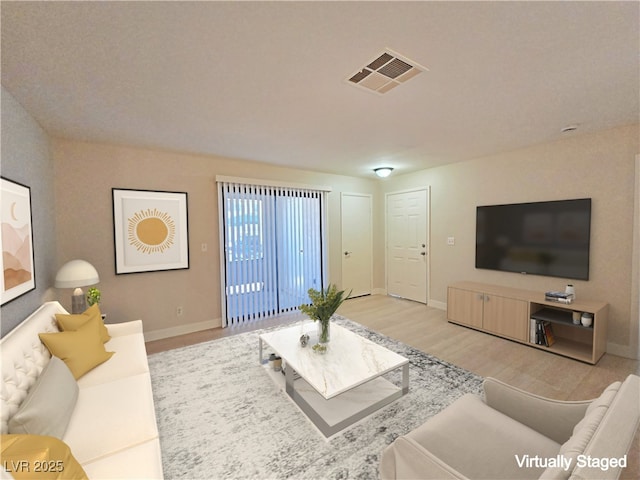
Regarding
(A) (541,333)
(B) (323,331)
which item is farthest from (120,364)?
(A) (541,333)

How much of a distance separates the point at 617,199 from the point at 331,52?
3497 millimetres

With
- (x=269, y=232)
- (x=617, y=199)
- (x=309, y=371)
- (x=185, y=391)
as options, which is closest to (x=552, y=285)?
(x=617, y=199)

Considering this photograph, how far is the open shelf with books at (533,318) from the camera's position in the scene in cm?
287

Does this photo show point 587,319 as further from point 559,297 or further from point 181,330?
point 181,330

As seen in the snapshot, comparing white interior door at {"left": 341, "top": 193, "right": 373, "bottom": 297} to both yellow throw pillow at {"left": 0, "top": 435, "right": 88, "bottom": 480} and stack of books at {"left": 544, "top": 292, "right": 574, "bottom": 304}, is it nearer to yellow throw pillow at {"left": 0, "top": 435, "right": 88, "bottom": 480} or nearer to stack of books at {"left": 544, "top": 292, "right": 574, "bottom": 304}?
stack of books at {"left": 544, "top": 292, "right": 574, "bottom": 304}

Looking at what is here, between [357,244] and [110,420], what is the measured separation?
465 cm

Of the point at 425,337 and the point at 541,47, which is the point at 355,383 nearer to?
the point at 425,337

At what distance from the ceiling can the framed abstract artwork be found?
785mm

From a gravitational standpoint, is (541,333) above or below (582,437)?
below

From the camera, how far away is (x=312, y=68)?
1.79 meters

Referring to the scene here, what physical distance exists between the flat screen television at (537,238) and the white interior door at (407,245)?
1028 mm

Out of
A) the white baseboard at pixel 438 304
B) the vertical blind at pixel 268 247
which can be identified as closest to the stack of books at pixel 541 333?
the white baseboard at pixel 438 304

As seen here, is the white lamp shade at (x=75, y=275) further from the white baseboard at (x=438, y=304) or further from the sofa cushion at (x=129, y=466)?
the white baseboard at (x=438, y=304)

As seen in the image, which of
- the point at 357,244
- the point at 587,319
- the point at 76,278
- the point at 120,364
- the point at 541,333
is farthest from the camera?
the point at 357,244
